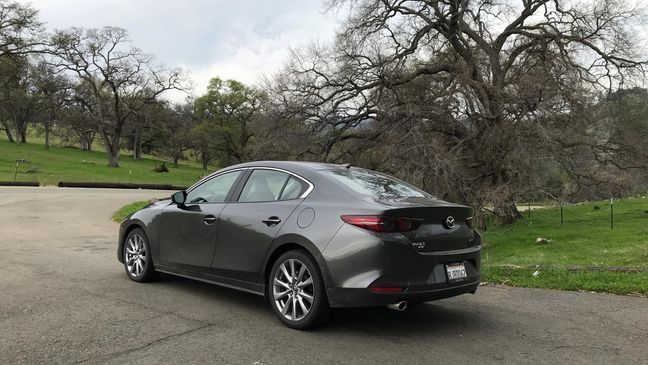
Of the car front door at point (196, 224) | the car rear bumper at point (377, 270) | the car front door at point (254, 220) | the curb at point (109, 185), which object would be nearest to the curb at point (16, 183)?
the curb at point (109, 185)

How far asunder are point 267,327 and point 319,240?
958mm

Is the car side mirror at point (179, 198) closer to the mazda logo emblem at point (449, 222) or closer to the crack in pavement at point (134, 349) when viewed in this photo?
the crack in pavement at point (134, 349)

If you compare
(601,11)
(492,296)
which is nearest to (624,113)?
(601,11)

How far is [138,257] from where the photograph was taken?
6895 millimetres

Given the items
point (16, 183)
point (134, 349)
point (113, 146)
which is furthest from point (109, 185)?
point (134, 349)

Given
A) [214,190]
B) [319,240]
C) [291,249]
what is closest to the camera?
[319,240]

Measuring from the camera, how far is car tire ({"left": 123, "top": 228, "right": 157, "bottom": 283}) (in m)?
6.73

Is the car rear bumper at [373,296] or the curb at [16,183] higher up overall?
the curb at [16,183]

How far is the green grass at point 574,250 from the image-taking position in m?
7.09

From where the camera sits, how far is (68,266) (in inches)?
311

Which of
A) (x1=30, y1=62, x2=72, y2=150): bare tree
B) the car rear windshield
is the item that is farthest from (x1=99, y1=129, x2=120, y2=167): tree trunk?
the car rear windshield

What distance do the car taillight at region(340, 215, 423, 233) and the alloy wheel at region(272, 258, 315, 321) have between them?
667mm

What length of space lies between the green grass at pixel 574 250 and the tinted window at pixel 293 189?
3.50m

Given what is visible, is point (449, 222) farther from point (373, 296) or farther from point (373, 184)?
point (373, 296)
